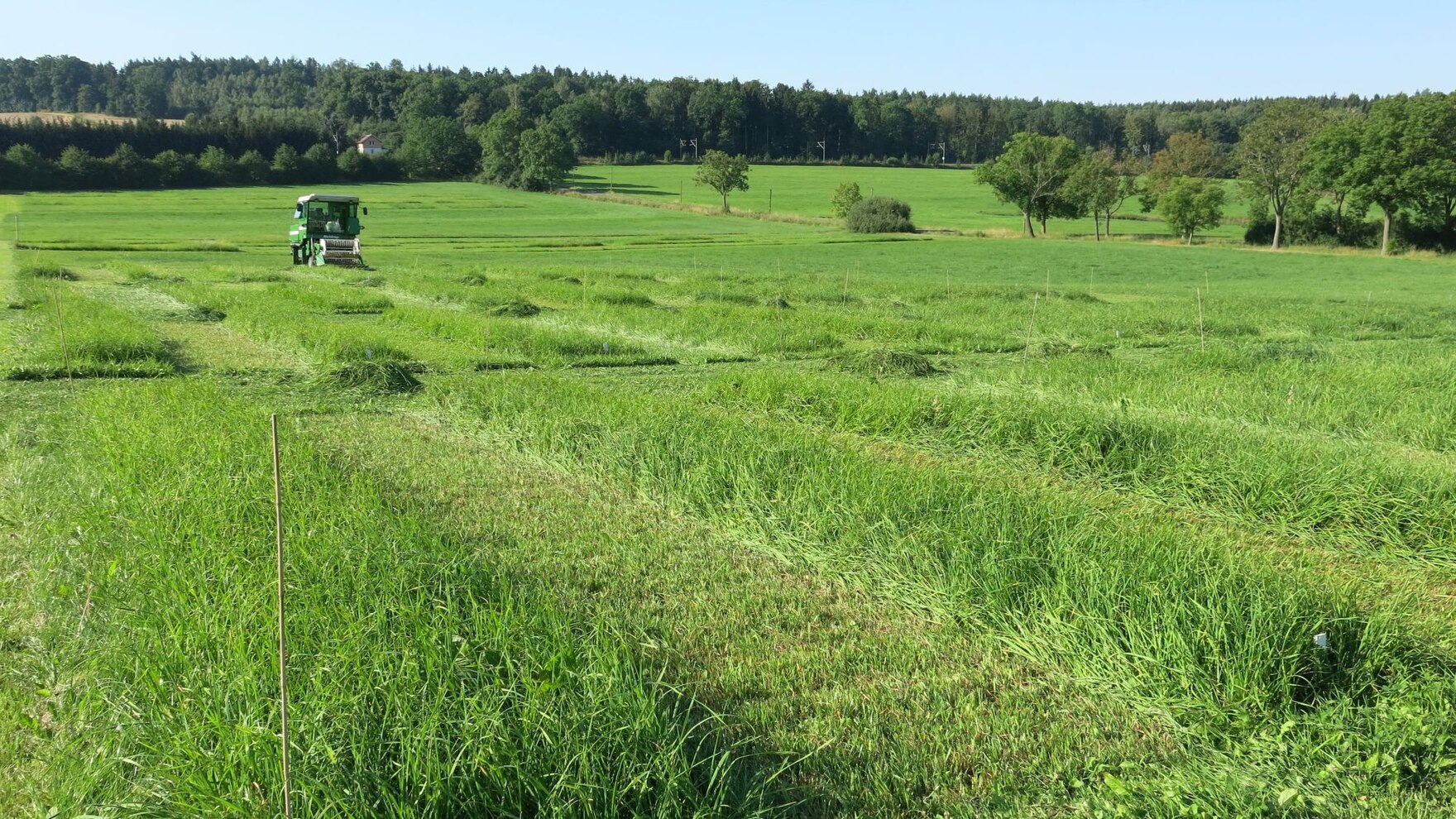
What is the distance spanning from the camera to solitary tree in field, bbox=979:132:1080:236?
75.1 m

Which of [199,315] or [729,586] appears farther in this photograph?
[199,315]

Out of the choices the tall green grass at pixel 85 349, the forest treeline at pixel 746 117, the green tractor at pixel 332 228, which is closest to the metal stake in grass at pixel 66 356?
the tall green grass at pixel 85 349

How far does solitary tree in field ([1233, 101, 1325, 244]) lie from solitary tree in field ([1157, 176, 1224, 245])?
2.82 metres

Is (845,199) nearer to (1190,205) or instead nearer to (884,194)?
(884,194)

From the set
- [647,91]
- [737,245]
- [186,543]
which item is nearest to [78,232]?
[737,245]

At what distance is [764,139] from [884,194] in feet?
180

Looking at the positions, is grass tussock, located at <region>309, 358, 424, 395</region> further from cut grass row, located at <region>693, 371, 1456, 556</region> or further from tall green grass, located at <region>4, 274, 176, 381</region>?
cut grass row, located at <region>693, 371, 1456, 556</region>

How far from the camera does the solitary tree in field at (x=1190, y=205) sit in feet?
226

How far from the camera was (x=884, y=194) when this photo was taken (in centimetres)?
9588

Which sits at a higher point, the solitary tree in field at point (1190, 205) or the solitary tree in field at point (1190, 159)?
the solitary tree in field at point (1190, 159)

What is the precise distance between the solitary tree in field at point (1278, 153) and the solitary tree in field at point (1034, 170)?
1207 cm

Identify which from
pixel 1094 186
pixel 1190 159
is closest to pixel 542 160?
pixel 1094 186

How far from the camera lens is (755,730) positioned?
4.66 m

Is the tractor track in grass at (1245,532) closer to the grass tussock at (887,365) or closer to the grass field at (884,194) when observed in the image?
the grass tussock at (887,365)
